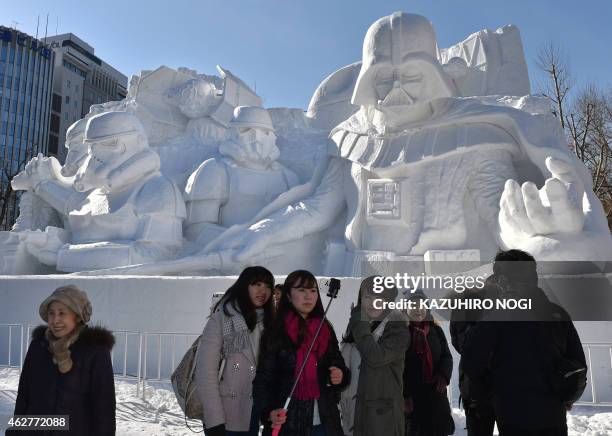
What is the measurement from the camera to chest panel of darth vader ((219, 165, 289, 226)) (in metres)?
6.57

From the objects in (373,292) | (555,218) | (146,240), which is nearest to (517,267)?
(373,292)

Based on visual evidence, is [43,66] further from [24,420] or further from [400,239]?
[24,420]

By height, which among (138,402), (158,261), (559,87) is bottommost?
(138,402)

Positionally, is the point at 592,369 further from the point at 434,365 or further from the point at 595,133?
the point at 595,133

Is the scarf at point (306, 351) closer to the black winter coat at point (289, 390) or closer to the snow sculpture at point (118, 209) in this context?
the black winter coat at point (289, 390)

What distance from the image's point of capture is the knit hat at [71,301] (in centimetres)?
206

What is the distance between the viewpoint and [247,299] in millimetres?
2299

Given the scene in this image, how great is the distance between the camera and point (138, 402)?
4.31 m

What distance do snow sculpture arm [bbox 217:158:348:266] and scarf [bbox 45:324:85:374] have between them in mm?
3599

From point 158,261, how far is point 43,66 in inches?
1429

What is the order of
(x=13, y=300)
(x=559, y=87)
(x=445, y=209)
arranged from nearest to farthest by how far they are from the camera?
1. (x=445, y=209)
2. (x=13, y=300)
3. (x=559, y=87)

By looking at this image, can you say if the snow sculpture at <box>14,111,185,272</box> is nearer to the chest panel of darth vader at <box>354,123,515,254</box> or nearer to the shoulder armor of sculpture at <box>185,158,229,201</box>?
the shoulder armor of sculpture at <box>185,158,229,201</box>

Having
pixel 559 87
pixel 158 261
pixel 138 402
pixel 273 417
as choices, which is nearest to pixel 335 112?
pixel 158 261

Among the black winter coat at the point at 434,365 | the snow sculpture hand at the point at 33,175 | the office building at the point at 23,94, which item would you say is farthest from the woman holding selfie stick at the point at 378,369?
the office building at the point at 23,94
